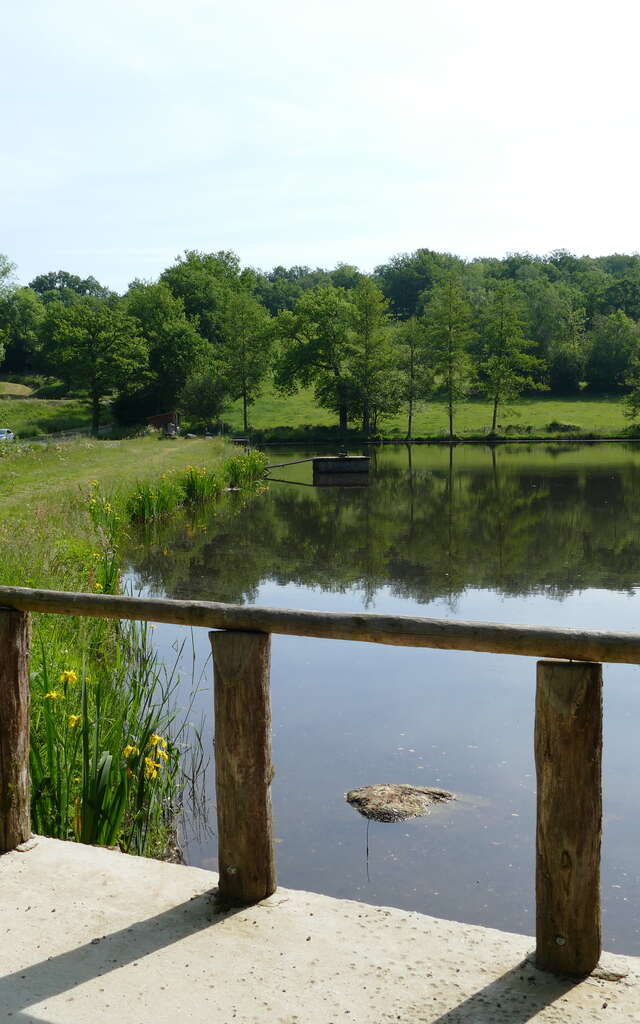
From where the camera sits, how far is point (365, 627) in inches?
140

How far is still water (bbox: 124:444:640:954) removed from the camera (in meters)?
5.82

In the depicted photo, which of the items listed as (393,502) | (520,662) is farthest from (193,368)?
(520,662)

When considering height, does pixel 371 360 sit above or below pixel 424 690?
above

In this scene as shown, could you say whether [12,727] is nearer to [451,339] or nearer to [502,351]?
[451,339]

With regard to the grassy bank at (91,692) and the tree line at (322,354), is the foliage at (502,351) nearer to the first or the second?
the tree line at (322,354)

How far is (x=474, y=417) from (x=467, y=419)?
107 centimetres

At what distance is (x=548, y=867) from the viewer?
10.8 feet

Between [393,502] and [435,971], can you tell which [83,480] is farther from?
[435,971]

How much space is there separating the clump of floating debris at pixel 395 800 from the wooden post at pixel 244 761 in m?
2.84

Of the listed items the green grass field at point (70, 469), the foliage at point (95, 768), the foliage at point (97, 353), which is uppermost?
the foliage at point (97, 353)

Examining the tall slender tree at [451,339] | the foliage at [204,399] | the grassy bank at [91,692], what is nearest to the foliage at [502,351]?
the tall slender tree at [451,339]

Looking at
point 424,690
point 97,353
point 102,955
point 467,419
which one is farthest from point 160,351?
point 102,955

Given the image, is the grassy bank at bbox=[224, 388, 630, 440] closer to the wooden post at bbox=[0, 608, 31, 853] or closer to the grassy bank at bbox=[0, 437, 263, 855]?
the grassy bank at bbox=[0, 437, 263, 855]

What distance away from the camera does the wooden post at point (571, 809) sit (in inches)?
128
